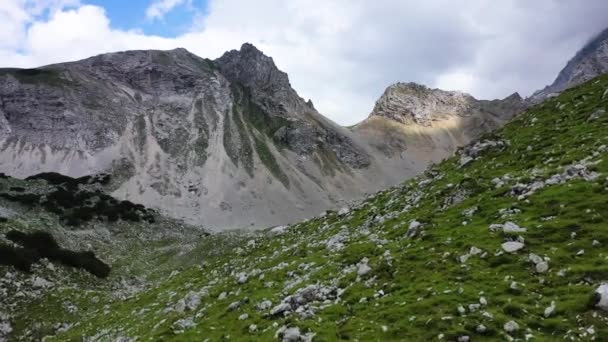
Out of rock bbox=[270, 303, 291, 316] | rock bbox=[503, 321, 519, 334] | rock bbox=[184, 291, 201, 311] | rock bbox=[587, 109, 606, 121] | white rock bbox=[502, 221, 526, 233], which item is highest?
rock bbox=[587, 109, 606, 121]

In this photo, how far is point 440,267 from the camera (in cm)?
1972

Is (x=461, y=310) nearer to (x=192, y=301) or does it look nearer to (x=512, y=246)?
(x=512, y=246)

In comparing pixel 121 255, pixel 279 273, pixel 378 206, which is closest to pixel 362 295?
pixel 279 273

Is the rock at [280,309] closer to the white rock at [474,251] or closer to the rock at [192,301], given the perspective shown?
the white rock at [474,251]

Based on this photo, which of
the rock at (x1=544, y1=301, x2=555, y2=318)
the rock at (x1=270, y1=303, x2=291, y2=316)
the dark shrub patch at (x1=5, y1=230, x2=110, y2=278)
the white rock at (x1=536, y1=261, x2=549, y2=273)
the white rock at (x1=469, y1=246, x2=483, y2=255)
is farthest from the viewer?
the dark shrub patch at (x1=5, y1=230, x2=110, y2=278)

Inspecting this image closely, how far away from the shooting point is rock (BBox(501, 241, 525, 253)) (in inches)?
731

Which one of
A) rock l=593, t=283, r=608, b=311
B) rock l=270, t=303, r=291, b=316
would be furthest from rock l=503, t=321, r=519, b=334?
rock l=270, t=303, r=291, b=316

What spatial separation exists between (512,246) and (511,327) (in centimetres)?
570

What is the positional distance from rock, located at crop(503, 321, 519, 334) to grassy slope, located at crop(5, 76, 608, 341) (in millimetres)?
145

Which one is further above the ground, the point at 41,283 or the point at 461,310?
the point at 461,310

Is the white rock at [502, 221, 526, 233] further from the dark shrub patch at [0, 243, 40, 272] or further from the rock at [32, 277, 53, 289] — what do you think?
the dark shrub patch at [0, 243, 40, 272]

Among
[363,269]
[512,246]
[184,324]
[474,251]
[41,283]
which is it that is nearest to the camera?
[512,246]

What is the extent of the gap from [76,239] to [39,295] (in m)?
33.2

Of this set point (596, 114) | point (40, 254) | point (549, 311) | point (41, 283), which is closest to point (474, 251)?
point (549, 311)
